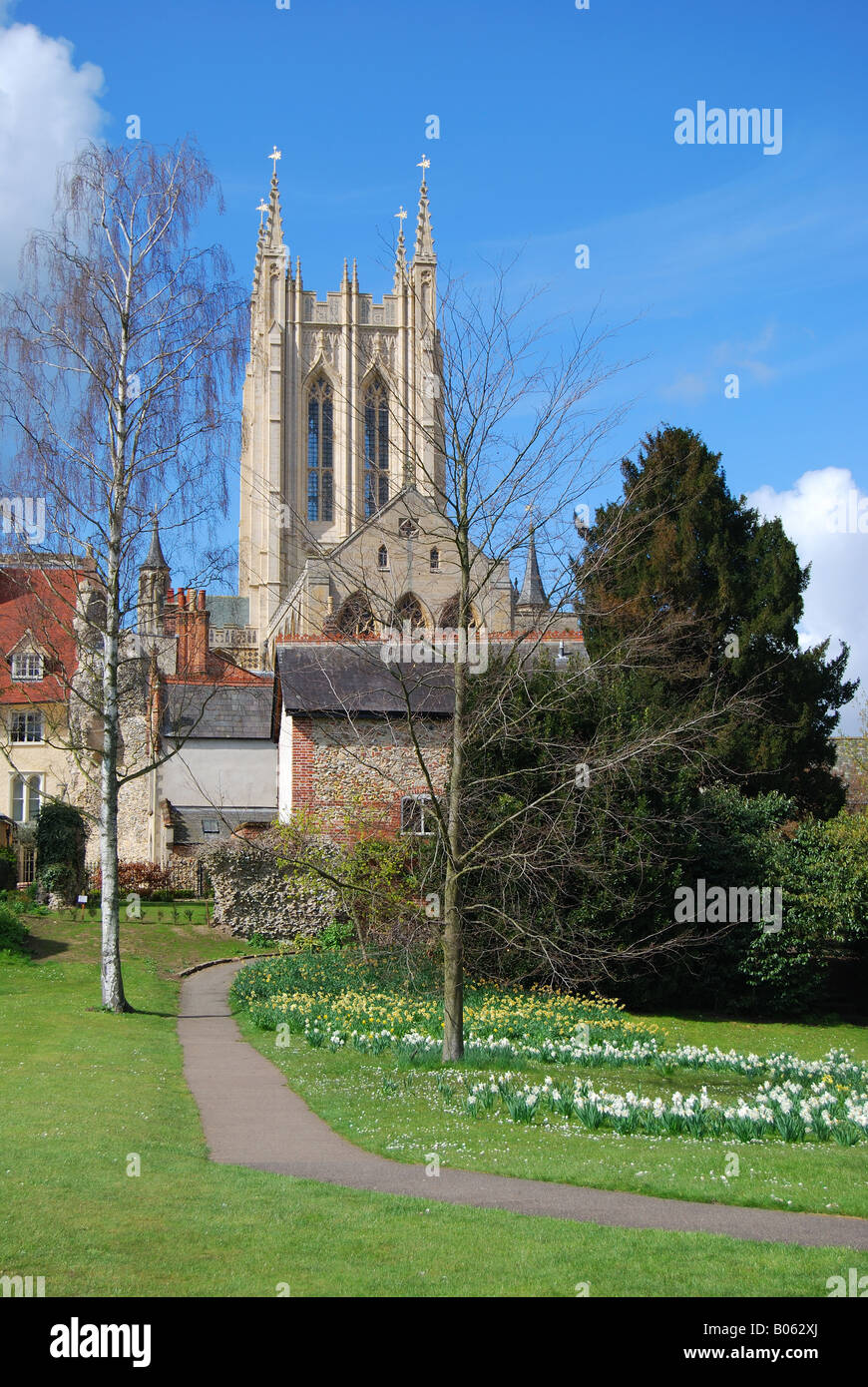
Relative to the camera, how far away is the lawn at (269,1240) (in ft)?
21.0

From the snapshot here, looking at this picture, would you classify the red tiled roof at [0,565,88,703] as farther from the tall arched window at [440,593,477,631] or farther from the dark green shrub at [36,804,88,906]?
the tall arched window at [440,593,477,631]

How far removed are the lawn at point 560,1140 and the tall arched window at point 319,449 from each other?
6564cm

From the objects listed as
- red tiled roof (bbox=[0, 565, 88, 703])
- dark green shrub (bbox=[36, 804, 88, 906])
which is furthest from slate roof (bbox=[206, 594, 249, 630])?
dark green shrub (bbox=[36, 804, 88, 906])

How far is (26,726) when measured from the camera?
44.7m

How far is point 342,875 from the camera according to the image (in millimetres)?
23031

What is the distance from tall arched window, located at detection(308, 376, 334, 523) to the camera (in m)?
79.8

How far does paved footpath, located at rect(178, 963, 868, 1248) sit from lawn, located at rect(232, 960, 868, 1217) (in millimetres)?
209

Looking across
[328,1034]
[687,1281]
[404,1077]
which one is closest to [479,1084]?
[404,1077]

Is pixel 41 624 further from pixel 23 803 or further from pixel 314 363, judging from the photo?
pixel 314 363

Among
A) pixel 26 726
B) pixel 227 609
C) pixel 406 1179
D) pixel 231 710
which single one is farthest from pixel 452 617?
pixel 227 609

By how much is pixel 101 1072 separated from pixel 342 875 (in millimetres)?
10123

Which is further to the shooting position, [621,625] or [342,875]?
[621,625]
